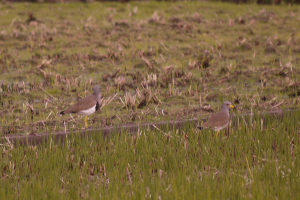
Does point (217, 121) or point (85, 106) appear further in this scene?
point (85, 106)

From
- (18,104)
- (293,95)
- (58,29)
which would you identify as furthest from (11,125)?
(58,29)

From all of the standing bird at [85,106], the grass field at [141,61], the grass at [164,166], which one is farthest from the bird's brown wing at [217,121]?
the standing bird at [85,106]

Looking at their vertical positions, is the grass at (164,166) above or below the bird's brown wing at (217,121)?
below

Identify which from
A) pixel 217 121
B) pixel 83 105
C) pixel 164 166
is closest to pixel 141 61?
pixel 83 105

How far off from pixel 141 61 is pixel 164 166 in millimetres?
6217

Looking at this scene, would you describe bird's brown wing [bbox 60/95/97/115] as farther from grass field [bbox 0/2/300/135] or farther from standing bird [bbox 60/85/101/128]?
grass field [bbox 0/2/300/135]

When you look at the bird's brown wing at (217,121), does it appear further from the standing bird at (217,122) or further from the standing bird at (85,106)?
the standing bird at (85,106)

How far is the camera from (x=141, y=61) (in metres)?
11.4

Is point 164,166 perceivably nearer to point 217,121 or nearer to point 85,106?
point 217,121

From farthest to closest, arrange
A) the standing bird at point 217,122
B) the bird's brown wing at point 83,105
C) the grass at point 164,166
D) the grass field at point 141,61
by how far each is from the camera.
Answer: the grass field at point 141,61, the bird's brown wing at point 83,105, the standing bird at point 217,122, the grass at point 164,166

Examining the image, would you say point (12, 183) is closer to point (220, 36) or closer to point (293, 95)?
point (293, 95)

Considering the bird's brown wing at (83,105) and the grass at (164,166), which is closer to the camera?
the grass at (164,166)

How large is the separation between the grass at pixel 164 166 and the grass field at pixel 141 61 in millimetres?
796

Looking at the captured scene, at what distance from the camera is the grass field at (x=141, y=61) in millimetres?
7863
